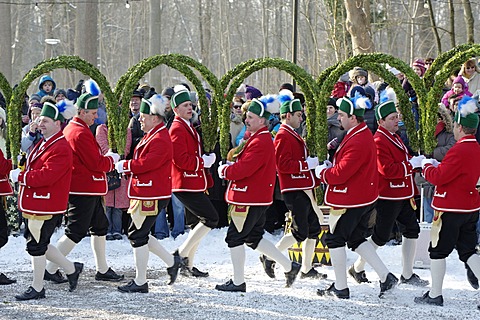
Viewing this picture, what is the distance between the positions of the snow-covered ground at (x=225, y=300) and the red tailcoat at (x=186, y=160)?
1.11 metres

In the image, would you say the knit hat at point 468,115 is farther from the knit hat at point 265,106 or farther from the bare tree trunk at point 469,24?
the bare tree trunk at point 469,24

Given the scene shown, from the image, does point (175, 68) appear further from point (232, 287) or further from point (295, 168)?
point (232, 287)

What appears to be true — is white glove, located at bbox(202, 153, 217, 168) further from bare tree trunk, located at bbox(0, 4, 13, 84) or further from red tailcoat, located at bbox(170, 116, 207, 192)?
bare tree trunk, located at bbox(0, 4, 13, 84)

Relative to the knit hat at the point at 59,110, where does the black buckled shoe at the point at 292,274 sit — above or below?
below

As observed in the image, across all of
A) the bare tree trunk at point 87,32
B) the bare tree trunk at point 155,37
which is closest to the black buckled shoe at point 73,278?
the bare tree trunk at point 87,32

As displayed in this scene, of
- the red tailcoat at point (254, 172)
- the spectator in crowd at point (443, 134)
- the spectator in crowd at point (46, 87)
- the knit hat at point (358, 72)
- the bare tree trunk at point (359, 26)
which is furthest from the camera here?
the bare tree trunk at point (359, 26)

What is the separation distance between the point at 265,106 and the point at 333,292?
2084 millimetres

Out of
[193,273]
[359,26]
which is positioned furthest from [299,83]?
[359,26]

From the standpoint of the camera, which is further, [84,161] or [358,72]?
[358,72]

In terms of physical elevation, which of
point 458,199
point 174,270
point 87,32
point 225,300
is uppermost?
point 87,32

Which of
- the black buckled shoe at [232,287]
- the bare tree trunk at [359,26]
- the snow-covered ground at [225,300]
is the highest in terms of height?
the bare tree trunk at [359,26]

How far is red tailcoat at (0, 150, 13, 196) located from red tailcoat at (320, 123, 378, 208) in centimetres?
348

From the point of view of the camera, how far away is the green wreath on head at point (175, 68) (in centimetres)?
922

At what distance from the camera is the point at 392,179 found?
851 cm
